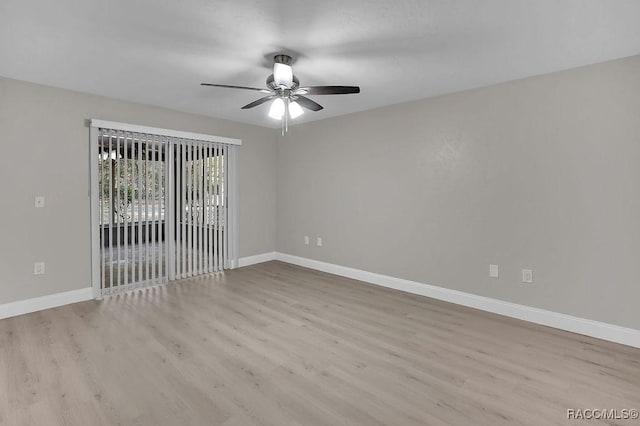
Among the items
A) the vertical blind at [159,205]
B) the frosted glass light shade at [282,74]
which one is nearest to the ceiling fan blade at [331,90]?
the frosted glass light shade at [282,74]

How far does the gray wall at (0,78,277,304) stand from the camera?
10.8 ft

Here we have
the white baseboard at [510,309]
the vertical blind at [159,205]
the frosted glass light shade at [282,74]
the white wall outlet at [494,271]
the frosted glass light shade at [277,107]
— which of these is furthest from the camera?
the vertical blind at [159,205]

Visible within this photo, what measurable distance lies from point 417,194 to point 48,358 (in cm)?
393

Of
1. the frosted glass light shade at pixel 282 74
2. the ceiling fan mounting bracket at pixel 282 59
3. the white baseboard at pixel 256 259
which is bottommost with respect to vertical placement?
the white baseboard at pixel 256 259

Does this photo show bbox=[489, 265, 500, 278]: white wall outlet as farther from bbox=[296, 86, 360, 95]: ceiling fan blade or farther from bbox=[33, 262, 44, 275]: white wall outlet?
bbox=[33, 262, 44, 275]: white wall outlet

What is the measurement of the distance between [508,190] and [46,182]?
4.97 m

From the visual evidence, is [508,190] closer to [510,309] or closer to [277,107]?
[510,309]

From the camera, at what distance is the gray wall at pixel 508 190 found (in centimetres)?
278

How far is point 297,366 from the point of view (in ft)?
7.80

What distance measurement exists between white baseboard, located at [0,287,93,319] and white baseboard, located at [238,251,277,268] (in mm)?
2138

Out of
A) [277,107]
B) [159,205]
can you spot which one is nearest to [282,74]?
[277,107]

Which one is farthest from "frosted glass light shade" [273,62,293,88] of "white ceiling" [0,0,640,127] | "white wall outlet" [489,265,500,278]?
"white wall outlet" [489,265,500,278]

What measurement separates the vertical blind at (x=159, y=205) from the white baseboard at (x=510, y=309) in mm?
2097

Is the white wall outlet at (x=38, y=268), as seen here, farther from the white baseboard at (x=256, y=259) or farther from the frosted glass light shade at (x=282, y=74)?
the frosted glass light shade at (x=282, y=74)
